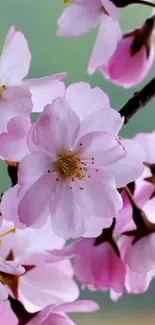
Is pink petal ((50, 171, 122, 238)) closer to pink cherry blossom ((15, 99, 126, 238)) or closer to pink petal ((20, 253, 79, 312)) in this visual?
pink cherry blossom ((15, 99, 126, 238))

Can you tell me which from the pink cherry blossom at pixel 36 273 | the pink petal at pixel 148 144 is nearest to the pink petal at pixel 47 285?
the pink cherry blossom at pixel 36 273

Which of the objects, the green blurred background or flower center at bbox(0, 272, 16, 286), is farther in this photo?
the green blurred background

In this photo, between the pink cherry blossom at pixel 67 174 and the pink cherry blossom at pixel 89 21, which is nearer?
the pink cherry blossom at pixel 67 174

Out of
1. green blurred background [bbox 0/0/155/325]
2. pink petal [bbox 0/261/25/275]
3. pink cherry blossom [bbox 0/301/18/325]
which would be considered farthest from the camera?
green blurred background [bbox 0/0/155/325]

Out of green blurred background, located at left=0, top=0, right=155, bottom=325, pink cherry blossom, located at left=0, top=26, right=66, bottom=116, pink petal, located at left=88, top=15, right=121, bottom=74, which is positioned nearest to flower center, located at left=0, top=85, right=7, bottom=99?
pink cherry blossom, located at left=0, top=26, right=66, bottom=116

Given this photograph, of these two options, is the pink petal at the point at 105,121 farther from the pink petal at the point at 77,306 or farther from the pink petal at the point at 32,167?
the pink petal at the point at 77,306
